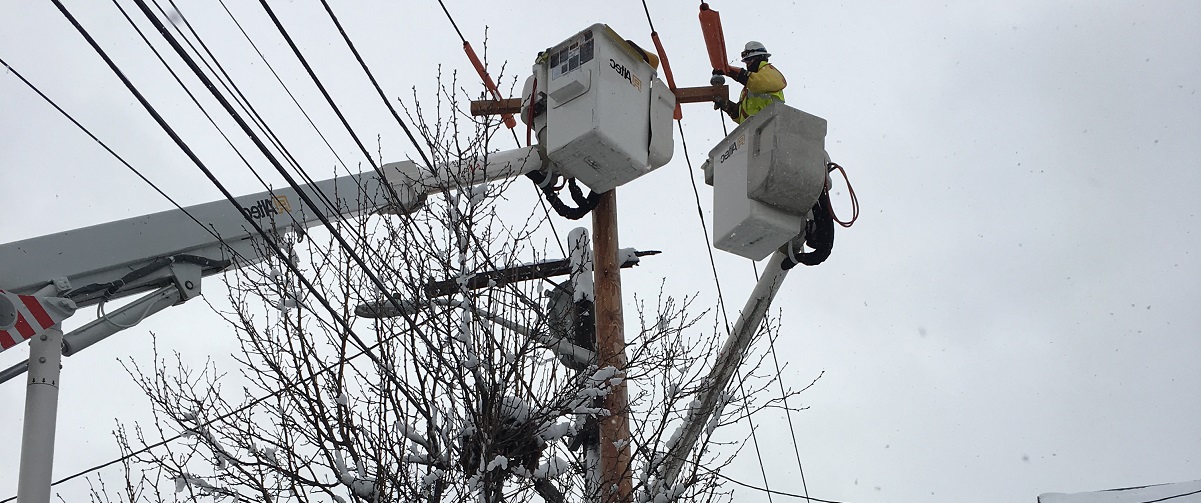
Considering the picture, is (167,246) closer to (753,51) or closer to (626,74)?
(626,74)

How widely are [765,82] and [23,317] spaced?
4561 mm

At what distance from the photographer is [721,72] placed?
25.6ft

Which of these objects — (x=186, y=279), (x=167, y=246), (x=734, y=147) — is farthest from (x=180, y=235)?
(x=734, y=147)

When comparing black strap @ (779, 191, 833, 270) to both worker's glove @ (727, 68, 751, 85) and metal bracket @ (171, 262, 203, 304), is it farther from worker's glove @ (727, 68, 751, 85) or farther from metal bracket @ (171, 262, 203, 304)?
metal bracket @ (171, 262, 203, 304)

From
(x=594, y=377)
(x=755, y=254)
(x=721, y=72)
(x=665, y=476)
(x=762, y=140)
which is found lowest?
(x=665, y=476)

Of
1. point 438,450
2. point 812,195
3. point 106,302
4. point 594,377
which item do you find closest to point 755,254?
point 812,195

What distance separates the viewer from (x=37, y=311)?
625 centimetres

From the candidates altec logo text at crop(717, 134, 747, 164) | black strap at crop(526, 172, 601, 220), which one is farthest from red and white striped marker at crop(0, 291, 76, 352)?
altec logo text at crop(717, 134, 747, 164)

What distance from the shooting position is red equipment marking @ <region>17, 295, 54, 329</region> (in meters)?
6.21

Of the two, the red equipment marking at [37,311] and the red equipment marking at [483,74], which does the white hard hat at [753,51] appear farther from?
the red equipment marking at [37,311]

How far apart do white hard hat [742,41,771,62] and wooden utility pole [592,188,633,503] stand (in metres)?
1.55

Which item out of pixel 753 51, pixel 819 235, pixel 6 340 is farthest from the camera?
pixel 753 51

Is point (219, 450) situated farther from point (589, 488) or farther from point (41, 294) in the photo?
point (589, 488)

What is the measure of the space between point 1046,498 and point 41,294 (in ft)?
21.7
